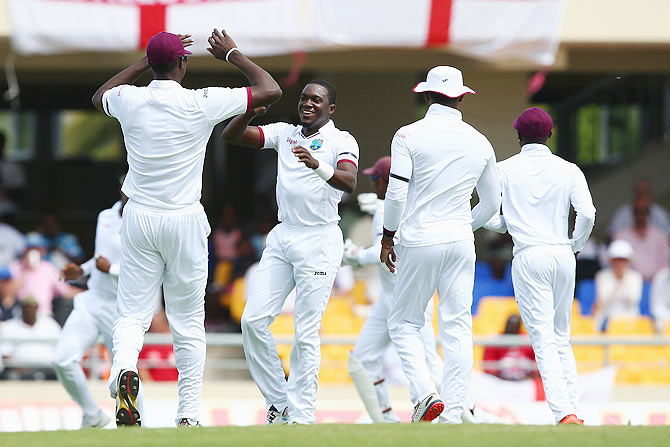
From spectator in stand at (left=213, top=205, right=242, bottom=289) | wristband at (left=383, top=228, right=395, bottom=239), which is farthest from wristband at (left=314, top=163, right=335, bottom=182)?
spectator in stand at (left=213, top=205, right=242, bottom=289)

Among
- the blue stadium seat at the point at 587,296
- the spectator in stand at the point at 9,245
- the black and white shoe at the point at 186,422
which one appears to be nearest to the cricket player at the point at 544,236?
the black and white shoe at the point at 186,422

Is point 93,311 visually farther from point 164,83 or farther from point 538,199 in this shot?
point 538,199

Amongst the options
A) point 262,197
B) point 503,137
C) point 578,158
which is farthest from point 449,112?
point 578,158

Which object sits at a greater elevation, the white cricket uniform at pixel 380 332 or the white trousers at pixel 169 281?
the white trousers at pixel 169 281

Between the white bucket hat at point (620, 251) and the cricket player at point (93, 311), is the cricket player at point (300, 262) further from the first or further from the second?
the white bucket hat at point (620, 251)

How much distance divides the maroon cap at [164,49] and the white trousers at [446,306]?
6.20ft

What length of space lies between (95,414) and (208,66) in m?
6.58

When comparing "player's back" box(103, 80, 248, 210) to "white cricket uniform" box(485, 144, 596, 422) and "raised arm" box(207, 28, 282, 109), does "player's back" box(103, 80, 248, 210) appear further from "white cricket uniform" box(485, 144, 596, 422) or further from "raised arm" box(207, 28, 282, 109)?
"white cricket uniform" box(485, 144, 596, 422)

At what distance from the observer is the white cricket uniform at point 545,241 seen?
25.7 feet

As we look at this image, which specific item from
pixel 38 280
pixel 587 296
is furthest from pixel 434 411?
pixel 38 280

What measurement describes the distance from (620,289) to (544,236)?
5753mm

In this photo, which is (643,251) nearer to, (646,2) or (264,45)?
(646,2)

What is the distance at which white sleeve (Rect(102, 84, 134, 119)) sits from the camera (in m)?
7.14

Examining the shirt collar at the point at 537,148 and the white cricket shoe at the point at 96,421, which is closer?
the shirt collar at the point at 537,148
